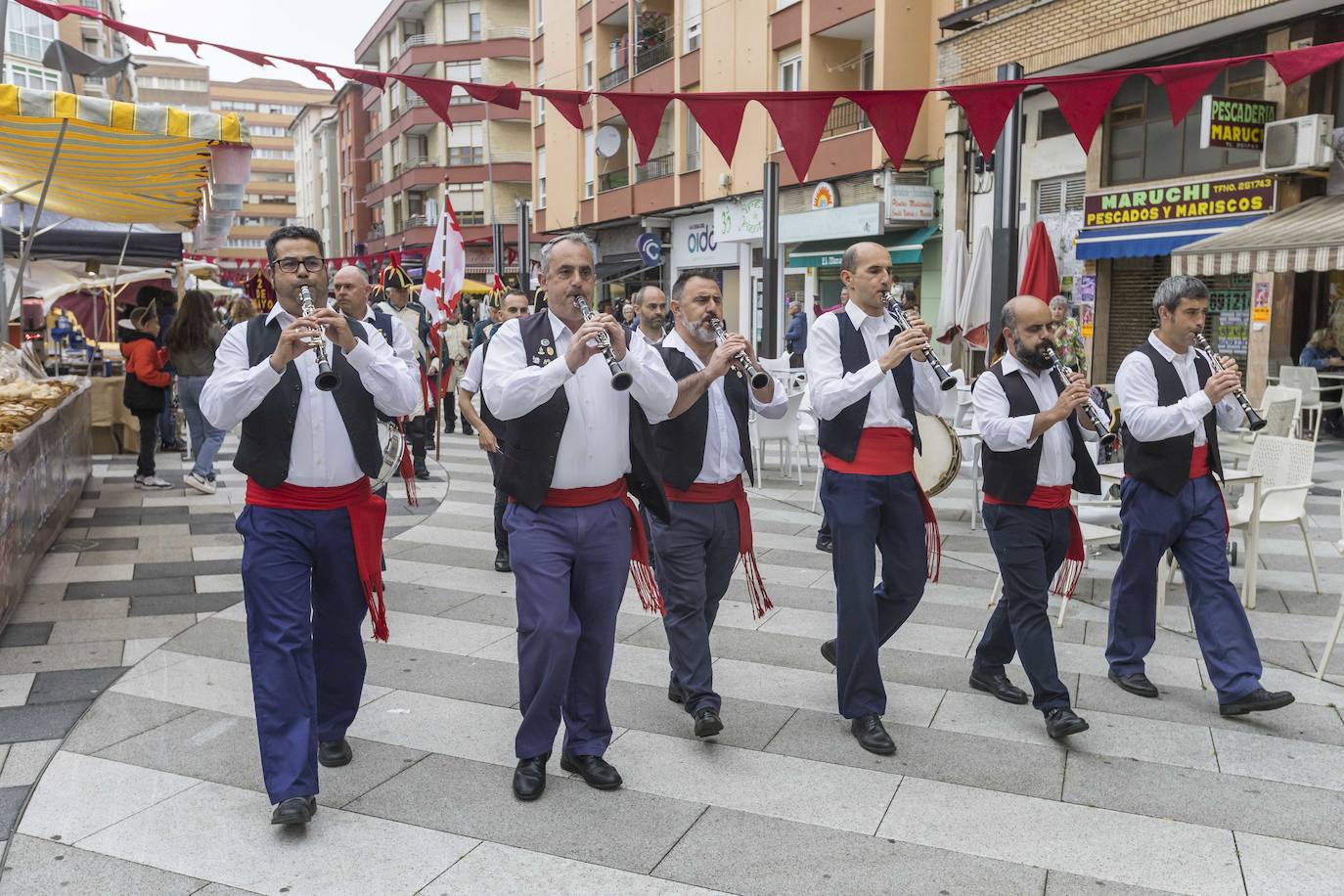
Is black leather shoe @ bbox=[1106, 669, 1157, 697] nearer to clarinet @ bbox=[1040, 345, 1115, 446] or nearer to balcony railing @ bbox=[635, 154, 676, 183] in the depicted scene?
clarinet @ bbox=[1040, 345, 1115, 446]

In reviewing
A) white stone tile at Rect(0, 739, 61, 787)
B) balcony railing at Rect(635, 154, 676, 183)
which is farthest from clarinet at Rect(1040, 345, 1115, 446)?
balcony railing at Rect(635, 154, 676, 183)

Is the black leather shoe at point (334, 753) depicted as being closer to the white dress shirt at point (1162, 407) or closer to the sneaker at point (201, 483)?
the white dress shirt at point (1162, 407)

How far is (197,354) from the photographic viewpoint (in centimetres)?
1063

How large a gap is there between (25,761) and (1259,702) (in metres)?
4.77

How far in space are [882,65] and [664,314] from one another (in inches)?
687

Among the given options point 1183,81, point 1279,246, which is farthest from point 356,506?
point 1279,246

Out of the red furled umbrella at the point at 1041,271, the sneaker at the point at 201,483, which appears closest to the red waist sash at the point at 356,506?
the sneaker at the point at 201,483

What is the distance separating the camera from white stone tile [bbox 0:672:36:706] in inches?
192

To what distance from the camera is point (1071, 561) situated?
5.27 metres

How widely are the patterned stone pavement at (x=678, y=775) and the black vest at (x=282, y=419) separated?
114 cm

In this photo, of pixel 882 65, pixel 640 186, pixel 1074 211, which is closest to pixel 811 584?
pixel 1074 211

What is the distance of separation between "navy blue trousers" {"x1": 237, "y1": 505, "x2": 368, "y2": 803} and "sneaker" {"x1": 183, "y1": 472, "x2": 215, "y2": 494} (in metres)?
7.11

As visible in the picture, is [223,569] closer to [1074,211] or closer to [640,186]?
[1074,211]

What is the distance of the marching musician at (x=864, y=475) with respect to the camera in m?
4.41
